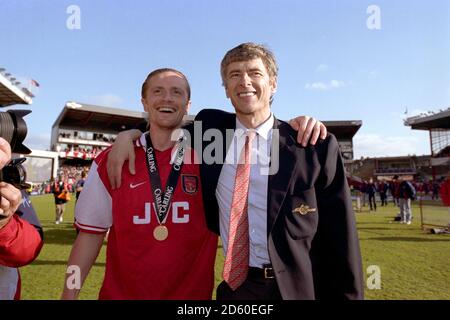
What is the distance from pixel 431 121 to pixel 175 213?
169ft

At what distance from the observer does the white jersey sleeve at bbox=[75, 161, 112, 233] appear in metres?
1.95

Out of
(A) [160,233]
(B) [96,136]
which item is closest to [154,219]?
(A) [160,233]

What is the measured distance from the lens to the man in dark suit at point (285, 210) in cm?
163

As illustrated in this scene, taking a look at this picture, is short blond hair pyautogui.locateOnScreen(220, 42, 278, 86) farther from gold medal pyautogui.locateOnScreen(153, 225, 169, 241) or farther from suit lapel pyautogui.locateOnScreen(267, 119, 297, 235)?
gold medal pyautogui.locateOnScreen(153, 225, 169, 241)

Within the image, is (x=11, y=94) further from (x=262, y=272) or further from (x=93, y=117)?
(x=262, y=272)

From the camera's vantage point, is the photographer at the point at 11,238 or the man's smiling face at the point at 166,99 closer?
the photographer at the point at 11,238

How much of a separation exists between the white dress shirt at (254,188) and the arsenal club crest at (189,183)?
160mm

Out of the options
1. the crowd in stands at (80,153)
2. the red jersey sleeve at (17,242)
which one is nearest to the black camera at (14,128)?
the red jersey sleeve at (17,242)

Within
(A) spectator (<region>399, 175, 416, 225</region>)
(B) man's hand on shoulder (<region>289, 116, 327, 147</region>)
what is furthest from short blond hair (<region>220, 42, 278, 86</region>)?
(A) spectator (<region>399, 175, 416, 225</region>)

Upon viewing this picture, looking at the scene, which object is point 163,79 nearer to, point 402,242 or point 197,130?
point 197,130

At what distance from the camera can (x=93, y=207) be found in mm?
1960

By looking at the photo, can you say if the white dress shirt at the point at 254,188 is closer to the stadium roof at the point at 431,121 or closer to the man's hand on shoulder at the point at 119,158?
the man's hand on shoulder at the point at 119,158

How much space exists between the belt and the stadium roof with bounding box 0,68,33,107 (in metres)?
42.8

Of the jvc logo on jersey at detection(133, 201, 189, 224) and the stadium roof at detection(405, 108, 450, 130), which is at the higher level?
the stadium roof at detection(405, 108, 450, 130)
